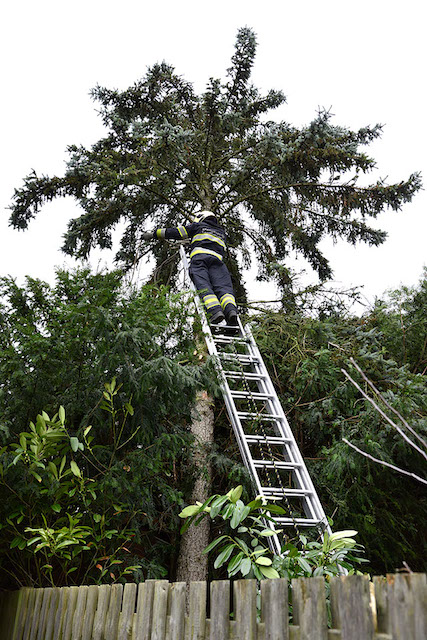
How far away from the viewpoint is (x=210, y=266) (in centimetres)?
690

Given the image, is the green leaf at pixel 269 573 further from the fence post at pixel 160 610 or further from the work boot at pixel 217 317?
the work boot at pixel 217 317

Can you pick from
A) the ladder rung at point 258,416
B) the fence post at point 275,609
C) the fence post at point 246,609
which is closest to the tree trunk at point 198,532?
the ladder rung at point 258,416

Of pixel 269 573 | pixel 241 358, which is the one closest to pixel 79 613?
pixel 269 573

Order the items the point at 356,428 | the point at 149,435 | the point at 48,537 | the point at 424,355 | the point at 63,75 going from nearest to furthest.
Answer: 1. the point at 48,537
2. the point at 149,435
3. the point at 356,428
4. the point at 424,355
5. the point at 63,75

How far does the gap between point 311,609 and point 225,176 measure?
8.00 metres

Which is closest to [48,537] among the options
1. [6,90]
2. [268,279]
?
[268,279]

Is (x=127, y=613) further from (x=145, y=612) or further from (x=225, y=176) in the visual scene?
(x=225, y=176)

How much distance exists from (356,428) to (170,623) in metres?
3.09

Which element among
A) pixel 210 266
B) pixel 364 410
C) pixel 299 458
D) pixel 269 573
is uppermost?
pixel 210 266

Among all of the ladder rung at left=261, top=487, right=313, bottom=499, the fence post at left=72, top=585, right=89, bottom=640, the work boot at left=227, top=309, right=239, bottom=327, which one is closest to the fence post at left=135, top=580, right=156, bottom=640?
the fence post at left=72, top=585, right=89, bottom=640

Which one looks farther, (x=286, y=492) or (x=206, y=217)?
(x=206, y=217)

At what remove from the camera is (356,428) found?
5.04m

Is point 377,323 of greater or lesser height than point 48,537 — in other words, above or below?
above

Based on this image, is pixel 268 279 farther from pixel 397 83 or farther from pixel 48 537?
pixel 48 537
